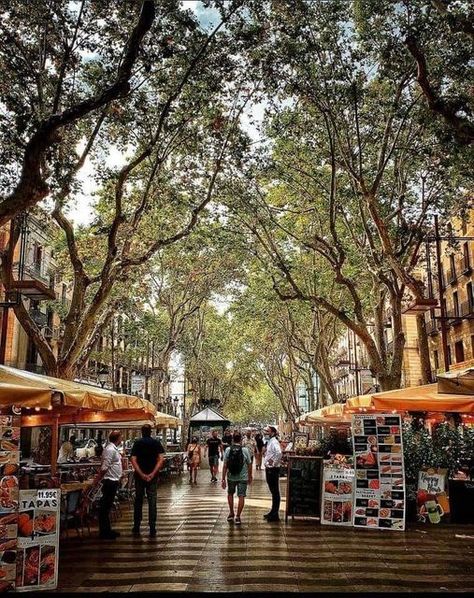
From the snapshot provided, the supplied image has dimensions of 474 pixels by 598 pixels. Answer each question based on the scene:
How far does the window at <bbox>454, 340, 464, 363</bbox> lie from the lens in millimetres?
32956

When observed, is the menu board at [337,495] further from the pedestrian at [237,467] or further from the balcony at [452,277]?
the balcony at [452,277]

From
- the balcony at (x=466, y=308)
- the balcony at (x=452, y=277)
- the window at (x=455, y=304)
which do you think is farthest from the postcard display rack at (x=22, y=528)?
the balcony at (x=452, y=277)

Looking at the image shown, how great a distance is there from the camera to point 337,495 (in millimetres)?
10898

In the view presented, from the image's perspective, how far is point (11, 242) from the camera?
12.7 m

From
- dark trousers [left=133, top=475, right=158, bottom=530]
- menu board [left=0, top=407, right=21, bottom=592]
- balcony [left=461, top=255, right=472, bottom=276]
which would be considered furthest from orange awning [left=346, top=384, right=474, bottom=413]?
balcony [left=461, top=255, right=472, bottom=276]

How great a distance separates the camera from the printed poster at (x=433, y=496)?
11188mm

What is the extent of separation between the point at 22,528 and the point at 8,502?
36 cm

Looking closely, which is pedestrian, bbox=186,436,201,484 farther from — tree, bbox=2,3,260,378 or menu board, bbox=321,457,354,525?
menu board, bbox=321,457,354,525

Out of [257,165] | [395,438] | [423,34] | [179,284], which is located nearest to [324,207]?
[257,165]

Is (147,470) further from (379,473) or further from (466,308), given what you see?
(466,308)

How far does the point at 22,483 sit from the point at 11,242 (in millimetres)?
5849

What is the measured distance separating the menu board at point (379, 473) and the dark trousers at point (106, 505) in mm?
4282

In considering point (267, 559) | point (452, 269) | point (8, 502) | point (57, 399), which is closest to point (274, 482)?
point (267, 559)

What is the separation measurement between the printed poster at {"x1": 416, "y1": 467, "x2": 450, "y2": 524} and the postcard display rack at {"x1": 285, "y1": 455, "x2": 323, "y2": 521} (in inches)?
76.4
